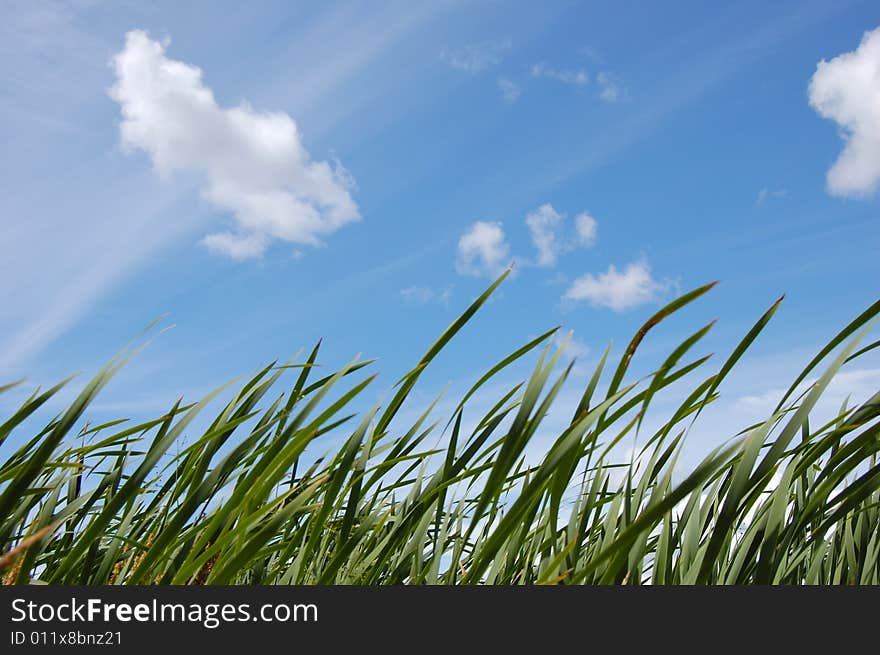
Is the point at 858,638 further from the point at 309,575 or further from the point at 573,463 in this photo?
the point at 309,575

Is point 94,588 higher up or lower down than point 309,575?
lower down

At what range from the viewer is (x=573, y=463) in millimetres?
1040

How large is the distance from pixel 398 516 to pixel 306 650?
51 cm

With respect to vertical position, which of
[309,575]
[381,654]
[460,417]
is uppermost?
[460,417]

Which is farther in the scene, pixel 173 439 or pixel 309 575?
pixel 309 575

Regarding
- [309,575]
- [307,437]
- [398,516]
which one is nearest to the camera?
[307,437]

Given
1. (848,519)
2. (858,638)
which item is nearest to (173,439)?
(858,638)

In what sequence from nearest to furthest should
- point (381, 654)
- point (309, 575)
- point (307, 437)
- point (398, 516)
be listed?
point (381, 654)
point (307, 437)
point (398, 516)
point (309, 575)

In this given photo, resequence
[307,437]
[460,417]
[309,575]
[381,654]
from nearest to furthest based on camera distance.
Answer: [381,654]
[307,437]
[460,417]
[309,575]

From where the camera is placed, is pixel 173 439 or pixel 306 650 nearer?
pixel 306 650

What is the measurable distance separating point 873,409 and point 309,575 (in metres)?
1.17

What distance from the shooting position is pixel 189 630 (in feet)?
2.96

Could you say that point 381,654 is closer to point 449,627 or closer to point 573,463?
point 449,627

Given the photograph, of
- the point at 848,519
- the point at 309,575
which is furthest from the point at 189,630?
the point at 848,519
